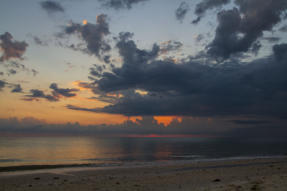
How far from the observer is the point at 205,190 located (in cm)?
1400

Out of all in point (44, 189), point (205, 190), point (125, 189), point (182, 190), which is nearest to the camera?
point (205, 190)

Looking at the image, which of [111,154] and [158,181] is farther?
[111,154]

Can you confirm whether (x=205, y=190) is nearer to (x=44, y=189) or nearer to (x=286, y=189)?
(x=286, y=189)

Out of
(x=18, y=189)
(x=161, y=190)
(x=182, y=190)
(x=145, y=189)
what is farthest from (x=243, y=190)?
(x=18, y=189)

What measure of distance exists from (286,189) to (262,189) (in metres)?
1.25

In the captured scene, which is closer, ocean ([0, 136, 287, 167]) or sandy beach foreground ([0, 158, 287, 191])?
sandy beach foreground ([0, 158, 287, 191])

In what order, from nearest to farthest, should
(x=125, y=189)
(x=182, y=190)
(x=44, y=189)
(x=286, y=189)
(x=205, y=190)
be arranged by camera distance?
(x=286, y=189), (x=205, y=190), (x=182, y=190), (x=125, y=189), (x=44, y=189)

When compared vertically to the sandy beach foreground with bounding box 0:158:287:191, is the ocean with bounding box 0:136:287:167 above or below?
below

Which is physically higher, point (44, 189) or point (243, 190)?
point (243, 190)

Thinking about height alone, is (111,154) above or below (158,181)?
below

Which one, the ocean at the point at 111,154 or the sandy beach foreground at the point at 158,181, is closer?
the sandy beach foreground at the point at 158,181

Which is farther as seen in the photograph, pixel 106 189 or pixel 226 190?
pixel 106 189

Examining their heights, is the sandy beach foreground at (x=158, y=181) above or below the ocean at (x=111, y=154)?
above

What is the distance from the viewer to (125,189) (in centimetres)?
1680
